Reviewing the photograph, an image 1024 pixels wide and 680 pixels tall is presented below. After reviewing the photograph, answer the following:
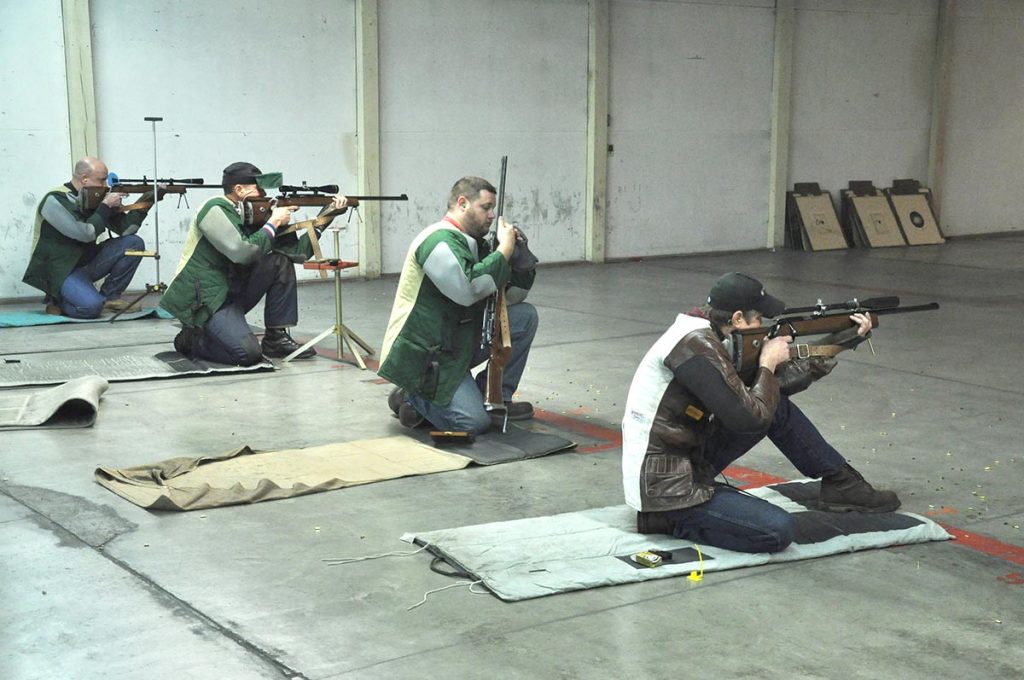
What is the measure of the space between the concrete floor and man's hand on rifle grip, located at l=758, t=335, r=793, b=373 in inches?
31.6

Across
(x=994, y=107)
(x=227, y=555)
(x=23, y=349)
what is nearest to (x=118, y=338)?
(x=23, y=349)

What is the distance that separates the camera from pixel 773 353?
5.04 metres

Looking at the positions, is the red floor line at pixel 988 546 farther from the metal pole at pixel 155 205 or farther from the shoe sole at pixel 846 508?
the metal pole at pixel 155 205

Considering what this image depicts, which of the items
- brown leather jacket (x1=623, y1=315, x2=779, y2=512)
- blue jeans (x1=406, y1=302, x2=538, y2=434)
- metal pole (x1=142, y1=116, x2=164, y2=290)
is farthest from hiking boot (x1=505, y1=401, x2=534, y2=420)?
metal pole (x1=142, y1=116, x2=164, y2=290)

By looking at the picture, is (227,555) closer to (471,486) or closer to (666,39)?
(471,486)

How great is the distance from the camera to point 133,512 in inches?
218

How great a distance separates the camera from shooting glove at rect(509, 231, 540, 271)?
22.7 ft

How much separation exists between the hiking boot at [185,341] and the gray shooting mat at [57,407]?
4.28 ft

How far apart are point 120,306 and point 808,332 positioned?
783 cm

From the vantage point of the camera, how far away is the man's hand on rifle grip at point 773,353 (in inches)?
198

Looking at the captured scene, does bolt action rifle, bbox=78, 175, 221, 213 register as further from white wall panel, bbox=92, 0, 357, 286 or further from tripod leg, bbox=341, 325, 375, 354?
tripod leg, bbox=341, 325, 375, 354

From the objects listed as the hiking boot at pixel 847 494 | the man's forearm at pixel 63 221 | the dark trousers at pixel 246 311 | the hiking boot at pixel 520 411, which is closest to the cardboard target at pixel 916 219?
the dark trousers at pixel 246 311

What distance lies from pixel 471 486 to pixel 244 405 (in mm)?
2275

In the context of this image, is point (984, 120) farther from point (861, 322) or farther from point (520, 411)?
point (861, 322)
